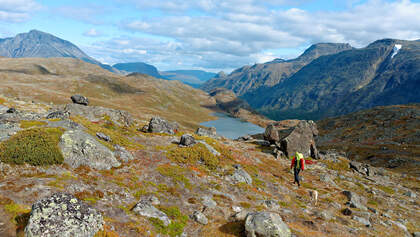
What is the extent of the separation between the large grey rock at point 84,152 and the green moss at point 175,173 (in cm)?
422

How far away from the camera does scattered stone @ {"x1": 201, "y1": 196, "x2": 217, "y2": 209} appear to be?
1869cm

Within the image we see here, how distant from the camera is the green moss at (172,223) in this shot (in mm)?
14105

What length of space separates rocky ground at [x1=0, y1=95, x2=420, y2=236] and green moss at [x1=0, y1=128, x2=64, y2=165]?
0.07 m

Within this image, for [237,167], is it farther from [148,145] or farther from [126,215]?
[126,215]

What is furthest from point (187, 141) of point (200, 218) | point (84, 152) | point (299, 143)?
point (299, 143)

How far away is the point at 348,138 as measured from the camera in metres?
98.1

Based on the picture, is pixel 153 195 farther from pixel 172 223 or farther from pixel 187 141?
pixel 187 141

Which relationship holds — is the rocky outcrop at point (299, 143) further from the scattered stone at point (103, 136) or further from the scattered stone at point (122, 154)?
the scattered stone at point (103, 136)

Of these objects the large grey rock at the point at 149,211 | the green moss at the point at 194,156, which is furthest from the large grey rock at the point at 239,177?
the large grey rock at the point at 149,211

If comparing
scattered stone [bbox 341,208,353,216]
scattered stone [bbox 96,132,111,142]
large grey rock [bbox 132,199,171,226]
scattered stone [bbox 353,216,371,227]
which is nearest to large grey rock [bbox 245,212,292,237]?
large grey rock [bbox 132,199,171,226]

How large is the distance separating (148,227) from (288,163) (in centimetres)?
3678

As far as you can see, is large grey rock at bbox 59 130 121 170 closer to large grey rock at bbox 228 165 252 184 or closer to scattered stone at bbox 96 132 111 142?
scattered stone at bbox 96 132 111 142

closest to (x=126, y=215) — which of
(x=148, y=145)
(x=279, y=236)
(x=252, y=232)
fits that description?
(x=252, y=232)

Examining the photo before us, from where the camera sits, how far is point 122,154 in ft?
76.2
